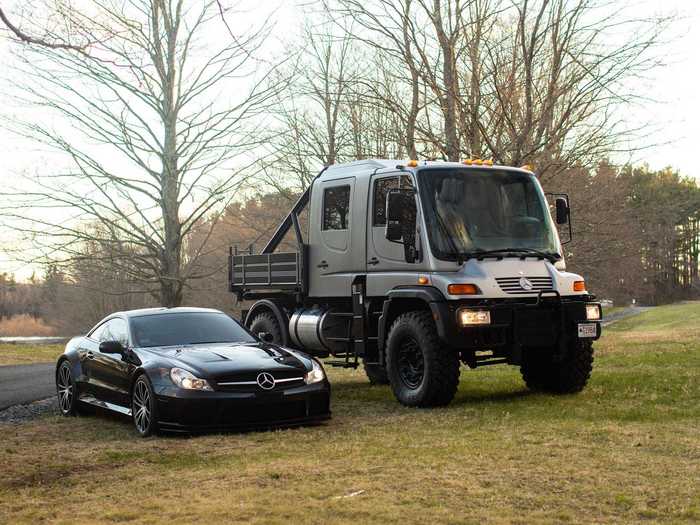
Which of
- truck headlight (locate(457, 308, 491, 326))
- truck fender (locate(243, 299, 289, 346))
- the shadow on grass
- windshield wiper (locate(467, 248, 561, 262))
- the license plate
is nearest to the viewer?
truck headlight (locate(457, 308, 491, 326))

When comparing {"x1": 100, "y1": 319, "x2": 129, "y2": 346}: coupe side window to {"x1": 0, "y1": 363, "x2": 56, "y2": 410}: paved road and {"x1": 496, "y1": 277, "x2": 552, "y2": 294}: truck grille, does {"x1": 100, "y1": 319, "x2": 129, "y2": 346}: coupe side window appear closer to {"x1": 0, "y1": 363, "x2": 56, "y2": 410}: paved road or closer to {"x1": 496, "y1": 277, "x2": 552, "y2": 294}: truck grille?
{"x1": 0, "y1": 363, "x2": 56, "y2": 410}: paved road

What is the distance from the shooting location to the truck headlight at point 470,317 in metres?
10.9

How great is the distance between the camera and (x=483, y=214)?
11766 millimetres

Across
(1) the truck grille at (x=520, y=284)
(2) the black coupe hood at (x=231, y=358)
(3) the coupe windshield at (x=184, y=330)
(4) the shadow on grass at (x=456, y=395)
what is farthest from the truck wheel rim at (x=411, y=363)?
(3) the coupe windshield at (x=184, y=330)

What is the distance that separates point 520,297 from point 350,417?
2454 millimetres

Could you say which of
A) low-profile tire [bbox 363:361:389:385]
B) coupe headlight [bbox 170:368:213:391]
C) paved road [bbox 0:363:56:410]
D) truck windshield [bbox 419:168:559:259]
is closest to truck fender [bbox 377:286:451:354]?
truck windshield [bbox 419:168:559:259]

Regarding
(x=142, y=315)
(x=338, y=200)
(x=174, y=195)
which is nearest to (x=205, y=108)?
(x=174, y=195)

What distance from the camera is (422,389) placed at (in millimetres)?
11336

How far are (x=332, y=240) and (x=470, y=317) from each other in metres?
2.97

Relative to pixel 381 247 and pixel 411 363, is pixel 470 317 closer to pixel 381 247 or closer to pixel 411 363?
pixel 411 363

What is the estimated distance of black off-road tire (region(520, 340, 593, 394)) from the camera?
12070 millimetres

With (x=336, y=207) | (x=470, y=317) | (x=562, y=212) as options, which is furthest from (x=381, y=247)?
(x=562, y=212)

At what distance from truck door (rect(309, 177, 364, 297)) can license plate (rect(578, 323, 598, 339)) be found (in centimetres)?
306

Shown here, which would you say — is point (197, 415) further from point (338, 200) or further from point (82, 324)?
point (82, 324)
